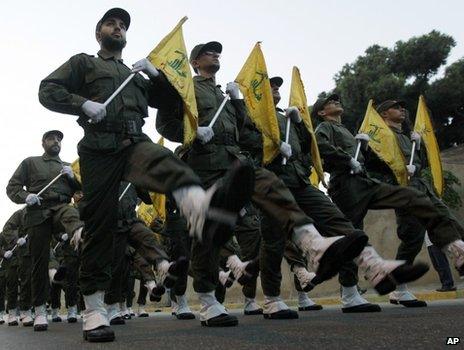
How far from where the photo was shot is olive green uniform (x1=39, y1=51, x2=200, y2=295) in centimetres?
429

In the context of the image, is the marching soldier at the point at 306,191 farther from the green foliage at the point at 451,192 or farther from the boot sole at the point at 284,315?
the green foliage at the point at 451,192

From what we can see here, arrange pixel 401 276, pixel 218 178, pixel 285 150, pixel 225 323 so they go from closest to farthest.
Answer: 1. pixel 401 276
2. pixel 225 323
3. pixel 218 178
4. pixel 285 150

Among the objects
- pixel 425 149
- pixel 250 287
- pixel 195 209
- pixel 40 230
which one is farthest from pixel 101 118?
pixel 425 149

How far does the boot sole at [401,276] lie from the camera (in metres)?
3.96

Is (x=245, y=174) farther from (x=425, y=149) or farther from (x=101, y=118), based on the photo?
(x=425, y=149)

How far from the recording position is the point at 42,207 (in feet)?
23.3

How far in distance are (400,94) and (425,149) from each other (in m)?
14.2

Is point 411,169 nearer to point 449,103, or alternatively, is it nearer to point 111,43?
point 111,43

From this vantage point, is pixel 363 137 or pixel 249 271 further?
pixel 363 137

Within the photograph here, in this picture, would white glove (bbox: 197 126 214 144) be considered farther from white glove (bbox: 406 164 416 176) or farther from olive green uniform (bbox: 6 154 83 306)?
white glove (bbox: 406 164 416 176)

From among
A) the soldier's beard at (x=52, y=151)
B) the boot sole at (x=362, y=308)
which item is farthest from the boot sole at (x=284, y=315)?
the soldier's beard at (x=52, y=151)

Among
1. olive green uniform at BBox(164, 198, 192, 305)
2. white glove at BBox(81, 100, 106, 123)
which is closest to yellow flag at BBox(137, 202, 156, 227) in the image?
olive green uniform at BBox(164, 198, 192, 305)

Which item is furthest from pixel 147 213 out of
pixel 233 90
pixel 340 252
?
pixel 340 252

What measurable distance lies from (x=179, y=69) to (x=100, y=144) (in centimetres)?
Answer: 129
